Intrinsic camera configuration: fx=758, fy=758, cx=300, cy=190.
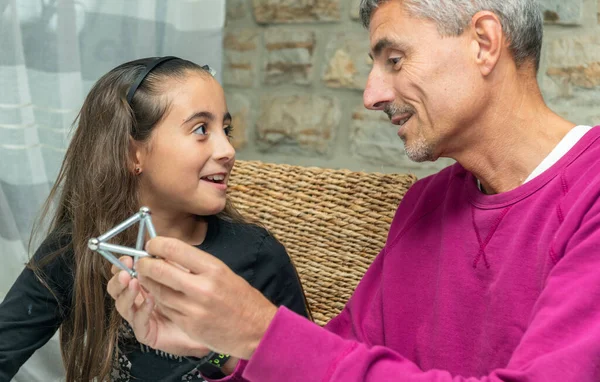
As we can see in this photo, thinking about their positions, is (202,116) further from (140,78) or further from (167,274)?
(167,274)

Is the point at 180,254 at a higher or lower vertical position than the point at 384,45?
lower

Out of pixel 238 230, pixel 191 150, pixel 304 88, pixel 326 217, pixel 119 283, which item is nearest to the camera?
pixel 119 283

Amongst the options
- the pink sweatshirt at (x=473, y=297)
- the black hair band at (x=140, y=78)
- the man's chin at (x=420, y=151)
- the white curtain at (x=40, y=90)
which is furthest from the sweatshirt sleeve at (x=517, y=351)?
the white curtain at (x=40, y=90)

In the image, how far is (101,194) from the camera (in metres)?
1.39

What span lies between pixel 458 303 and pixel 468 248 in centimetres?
9

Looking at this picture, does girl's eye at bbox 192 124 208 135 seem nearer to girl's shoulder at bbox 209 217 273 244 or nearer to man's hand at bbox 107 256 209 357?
girl's shoulder at bbox 209 217 273 244

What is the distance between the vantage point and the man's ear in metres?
1.14

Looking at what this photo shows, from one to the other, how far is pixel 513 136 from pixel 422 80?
0.17 m

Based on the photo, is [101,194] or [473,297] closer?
[473,297]

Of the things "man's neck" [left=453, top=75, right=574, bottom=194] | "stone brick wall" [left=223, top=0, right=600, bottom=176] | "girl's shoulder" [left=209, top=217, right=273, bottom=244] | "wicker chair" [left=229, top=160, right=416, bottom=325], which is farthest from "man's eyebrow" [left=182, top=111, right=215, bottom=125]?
"stone brick wall" [left=223, top=0, right=600, bottom=176]

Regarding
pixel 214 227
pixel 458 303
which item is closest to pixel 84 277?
pixel 214 227

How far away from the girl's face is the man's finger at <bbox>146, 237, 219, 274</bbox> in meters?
0.46

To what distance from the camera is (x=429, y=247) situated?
1.27m

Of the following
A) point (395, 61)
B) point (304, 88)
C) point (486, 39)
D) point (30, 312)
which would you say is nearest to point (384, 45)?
point (395, 61)
